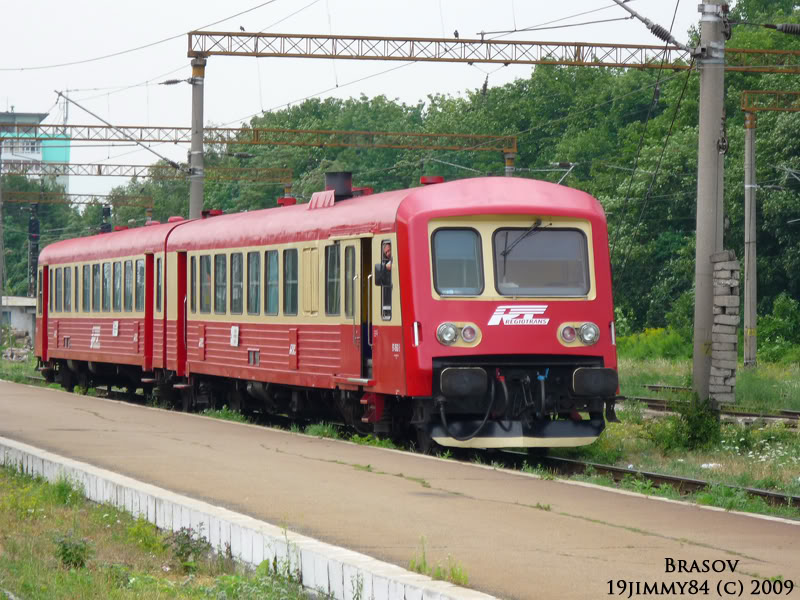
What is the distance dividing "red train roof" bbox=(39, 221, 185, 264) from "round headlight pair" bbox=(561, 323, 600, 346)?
1180cm

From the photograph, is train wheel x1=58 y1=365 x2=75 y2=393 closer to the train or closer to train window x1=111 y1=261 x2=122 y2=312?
train window x1=111 y1=261 x2=122 y2=312

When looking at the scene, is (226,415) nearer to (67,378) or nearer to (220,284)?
(220,284)

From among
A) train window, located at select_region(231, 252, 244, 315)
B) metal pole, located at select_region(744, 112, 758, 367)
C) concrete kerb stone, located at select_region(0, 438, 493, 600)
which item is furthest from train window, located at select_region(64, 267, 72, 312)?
concrete kerb stone, located at select_region(0, 438, 493, 600)

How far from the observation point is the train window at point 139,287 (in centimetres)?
2802

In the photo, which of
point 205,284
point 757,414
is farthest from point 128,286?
point 757,414

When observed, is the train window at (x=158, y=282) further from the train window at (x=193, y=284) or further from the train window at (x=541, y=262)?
the train window at (x=541, y=262)

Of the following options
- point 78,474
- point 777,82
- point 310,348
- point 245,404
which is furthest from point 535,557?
point 777,82

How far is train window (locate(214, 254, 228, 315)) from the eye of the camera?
2369 centimetres

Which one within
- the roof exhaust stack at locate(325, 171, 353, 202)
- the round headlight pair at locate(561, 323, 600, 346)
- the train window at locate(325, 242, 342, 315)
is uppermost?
the roof exhaust stack at locate(325, 171, 353, 202)

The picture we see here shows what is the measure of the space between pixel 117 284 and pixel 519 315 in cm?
1463

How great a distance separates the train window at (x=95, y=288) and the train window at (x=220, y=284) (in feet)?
24.7

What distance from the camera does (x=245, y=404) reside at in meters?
24.4

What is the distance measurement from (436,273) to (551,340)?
1.52 m

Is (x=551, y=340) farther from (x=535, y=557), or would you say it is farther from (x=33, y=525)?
(x=535, y=557)
